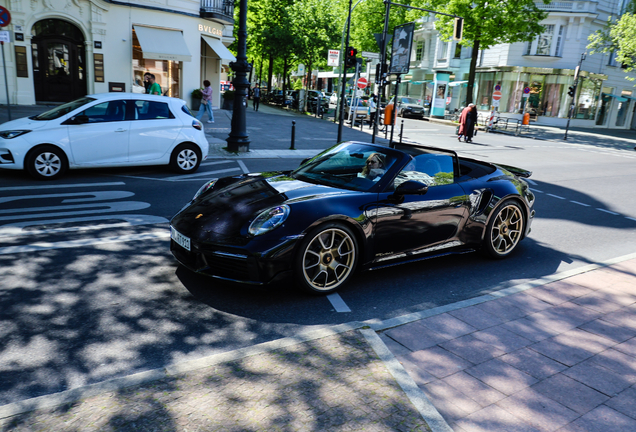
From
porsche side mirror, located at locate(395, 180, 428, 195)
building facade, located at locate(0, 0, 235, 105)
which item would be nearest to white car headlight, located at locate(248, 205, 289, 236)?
porsche side mirror, located at locate(395, 180, 428, 195)

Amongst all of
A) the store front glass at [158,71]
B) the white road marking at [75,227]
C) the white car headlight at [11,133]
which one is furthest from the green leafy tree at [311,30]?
the white road marking at [75,227]

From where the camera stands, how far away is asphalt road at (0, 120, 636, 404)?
3473mm

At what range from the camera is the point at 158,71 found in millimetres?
25781

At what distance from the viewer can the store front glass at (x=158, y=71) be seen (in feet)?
77.6

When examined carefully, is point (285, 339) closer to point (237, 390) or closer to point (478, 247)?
point (237, 390)

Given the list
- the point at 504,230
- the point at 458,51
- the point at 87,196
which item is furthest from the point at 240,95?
the point at 458,51

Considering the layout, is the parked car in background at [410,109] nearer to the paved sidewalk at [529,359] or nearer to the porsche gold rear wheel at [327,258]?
the paved sidewalk at [529,359]

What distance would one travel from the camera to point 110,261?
5180mm

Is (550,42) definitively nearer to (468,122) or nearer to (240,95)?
(468,122)

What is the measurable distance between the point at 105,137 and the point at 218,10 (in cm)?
1908

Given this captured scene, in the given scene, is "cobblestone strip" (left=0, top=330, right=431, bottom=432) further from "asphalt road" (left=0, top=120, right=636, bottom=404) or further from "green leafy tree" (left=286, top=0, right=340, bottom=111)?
"green leafy tree" (left=286, top=0, right=340, bottom=111)

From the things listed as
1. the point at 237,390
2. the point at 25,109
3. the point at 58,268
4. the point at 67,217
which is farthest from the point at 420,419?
the point at 25,109

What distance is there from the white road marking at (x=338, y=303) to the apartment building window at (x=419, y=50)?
175 feet

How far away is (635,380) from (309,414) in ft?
7.45
